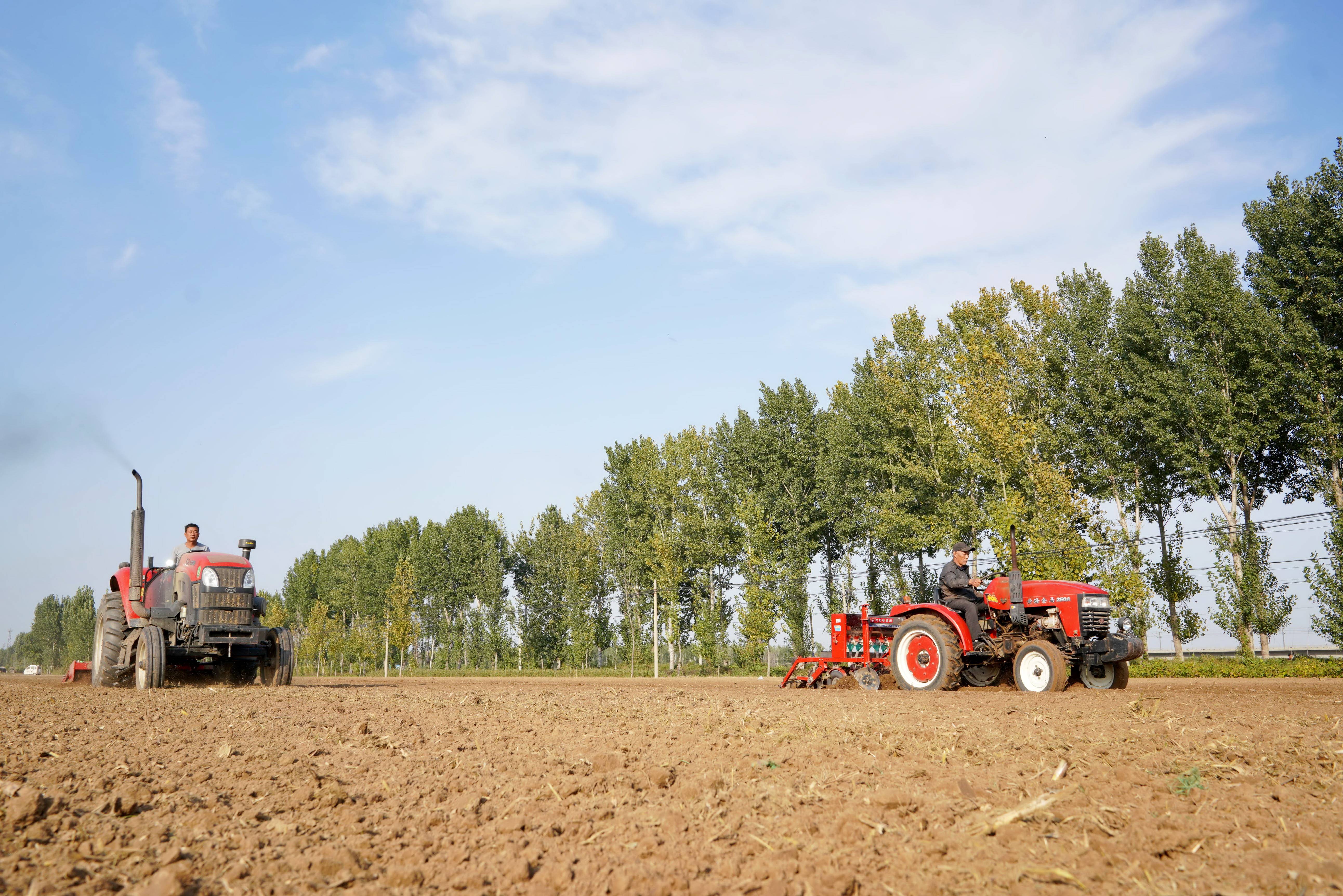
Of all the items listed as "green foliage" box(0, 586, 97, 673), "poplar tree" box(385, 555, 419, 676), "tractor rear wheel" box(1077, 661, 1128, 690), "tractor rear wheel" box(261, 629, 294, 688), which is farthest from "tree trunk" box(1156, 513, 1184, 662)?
"green foliage" box(0, 586, 97, 673)

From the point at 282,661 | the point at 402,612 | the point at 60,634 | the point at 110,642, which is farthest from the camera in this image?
the point at 60,634

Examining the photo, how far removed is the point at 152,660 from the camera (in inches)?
530

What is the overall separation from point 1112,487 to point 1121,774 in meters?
31.4

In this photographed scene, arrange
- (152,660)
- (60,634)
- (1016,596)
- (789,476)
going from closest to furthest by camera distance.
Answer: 1. (1016,596)
2. (152,660)
3. (789,476)
4. (60,634)

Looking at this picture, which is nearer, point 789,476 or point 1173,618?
point 1173,618

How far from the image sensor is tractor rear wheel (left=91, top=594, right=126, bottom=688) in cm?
1478

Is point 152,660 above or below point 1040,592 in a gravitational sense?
below

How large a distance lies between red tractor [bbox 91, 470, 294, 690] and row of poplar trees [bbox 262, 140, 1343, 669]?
10.7m

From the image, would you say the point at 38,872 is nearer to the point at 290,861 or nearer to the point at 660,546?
the point at 290,861

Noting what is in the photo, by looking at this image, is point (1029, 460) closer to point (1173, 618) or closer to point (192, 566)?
point (1173, 618)

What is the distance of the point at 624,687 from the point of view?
1798cm

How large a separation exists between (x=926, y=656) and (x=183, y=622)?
11.6 metres

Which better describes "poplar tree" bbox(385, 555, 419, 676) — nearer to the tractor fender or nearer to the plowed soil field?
the tractor fender

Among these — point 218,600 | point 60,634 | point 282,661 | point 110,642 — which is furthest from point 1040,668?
point 60,634
